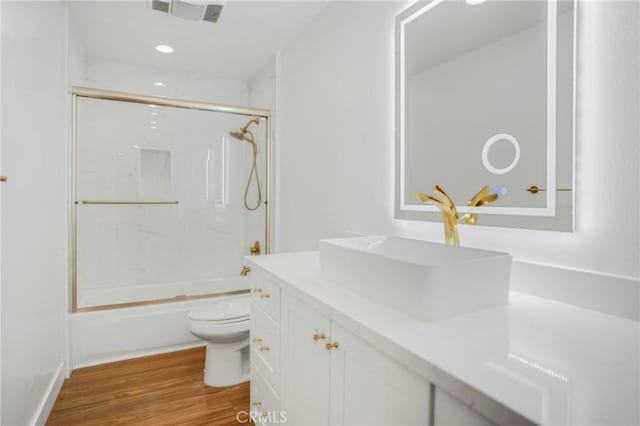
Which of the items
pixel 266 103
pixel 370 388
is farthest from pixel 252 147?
pixel 370 388

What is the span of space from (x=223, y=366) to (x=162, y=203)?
5.57 feet

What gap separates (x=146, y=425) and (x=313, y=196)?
63.1 inches

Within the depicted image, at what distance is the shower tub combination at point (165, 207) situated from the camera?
8.75 feet

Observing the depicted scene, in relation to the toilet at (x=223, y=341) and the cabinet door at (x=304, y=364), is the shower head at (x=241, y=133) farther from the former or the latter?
the cabinet door at (x=304, y=364)

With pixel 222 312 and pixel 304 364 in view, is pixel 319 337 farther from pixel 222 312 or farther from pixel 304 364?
pixel 222 312

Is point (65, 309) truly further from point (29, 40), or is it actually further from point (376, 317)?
point (376, 317)

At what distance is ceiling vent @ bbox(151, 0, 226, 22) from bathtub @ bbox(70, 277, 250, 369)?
2.04 meters

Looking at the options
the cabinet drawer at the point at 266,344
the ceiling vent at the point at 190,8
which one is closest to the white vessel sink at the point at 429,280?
the cabinet drawer at the point at 266,344

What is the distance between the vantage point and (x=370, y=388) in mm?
814

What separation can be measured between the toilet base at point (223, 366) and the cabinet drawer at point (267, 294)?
710 millimetres

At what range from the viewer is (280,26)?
249 centimetres

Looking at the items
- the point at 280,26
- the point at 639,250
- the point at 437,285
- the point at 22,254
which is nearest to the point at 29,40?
the point at 22,254

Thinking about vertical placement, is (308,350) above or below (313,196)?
below

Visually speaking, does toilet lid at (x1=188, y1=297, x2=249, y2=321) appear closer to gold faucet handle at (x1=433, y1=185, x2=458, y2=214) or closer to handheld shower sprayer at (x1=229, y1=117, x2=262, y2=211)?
handheld shower sprayer at (x1=229, y1=117, x2=262, y2=211)
